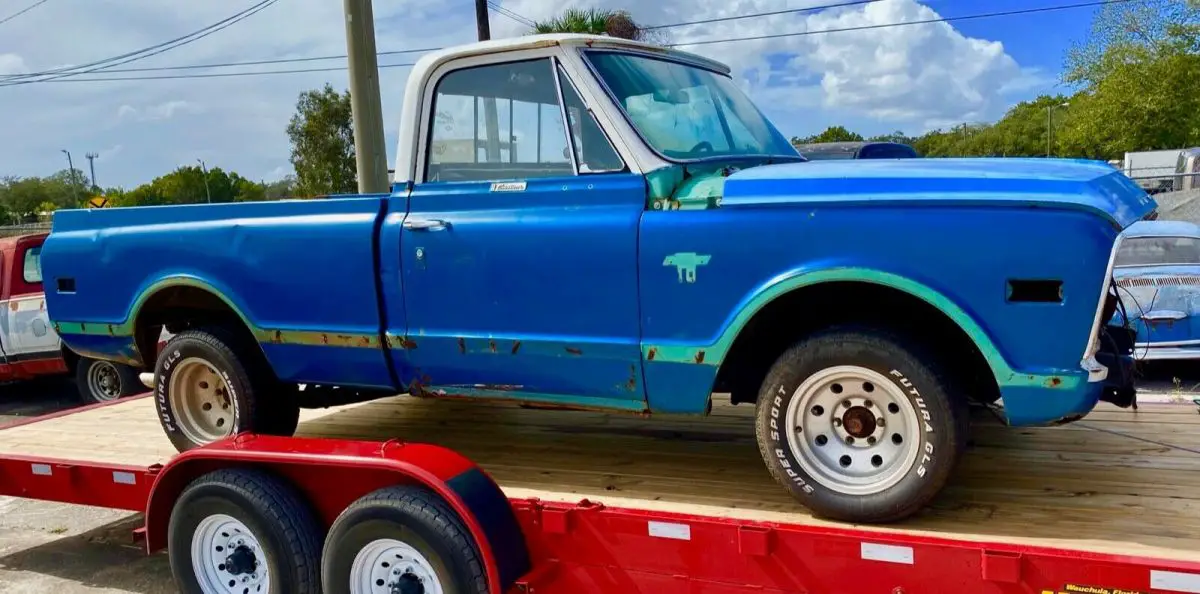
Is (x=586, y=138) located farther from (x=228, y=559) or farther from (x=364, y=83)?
(x=364, y=83)

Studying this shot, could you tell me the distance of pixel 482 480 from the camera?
3.38 metres

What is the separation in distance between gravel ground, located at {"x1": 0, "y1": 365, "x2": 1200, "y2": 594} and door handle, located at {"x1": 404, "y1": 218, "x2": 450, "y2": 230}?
2.45 meters

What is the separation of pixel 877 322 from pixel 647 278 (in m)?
0.80

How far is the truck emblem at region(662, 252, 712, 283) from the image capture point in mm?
3232

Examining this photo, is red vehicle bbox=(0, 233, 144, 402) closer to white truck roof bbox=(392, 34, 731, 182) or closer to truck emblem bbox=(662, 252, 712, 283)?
white truck roof bbox=(392, 34, 731, 182)

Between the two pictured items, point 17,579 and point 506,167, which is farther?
point 17,579

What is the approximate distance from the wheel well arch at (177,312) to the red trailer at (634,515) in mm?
593

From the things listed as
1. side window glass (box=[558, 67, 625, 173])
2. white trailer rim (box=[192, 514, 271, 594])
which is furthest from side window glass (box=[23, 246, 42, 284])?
side window glass (box=[558, 67, 625, 173])

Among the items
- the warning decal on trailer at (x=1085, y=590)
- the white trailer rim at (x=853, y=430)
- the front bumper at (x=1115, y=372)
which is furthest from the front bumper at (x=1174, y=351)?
the warning decal on trailer at (x=1085, y=590)

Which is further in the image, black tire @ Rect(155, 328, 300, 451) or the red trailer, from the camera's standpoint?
black tire @ Rect(155, 328, 300, 451)

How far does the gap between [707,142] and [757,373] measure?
3.21ft

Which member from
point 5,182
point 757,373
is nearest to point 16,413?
point 757,373

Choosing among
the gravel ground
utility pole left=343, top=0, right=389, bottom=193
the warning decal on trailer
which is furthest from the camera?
utility pole left=343, top=0, right=389, bottom=193

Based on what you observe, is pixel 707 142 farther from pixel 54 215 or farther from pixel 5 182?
pixel 5 182
